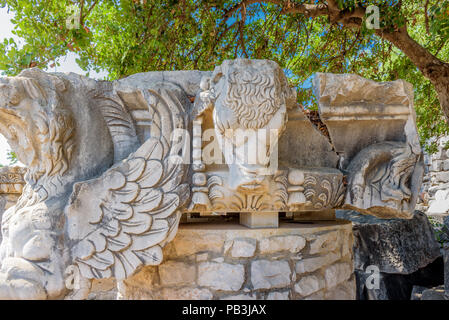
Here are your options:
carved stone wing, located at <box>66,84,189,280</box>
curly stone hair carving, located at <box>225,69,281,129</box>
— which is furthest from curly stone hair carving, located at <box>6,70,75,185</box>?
curly stone hair carving, located at <box>225,69,281,129</box>

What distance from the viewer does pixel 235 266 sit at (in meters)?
1.83

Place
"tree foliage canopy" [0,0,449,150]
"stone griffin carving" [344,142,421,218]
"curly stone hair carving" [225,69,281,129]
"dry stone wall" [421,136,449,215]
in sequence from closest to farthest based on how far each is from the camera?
"curly stone hair carving" [225,69,281,129], "stone griffin carving" [344,142,421,218], "tree foliage canopy" [0,0,449,150], "dry stone wall" [421,136,449,215]

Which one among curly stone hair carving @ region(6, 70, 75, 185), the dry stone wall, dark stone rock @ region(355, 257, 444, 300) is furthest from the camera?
the dry stone wall

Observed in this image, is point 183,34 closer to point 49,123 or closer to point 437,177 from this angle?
point 49,123

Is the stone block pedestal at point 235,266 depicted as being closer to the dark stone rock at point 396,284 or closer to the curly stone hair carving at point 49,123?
the curly stone hair carving at point 49,123

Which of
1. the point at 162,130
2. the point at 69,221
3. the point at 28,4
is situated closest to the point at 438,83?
the point at 162,130

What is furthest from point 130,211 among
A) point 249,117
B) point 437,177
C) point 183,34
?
point 437,177

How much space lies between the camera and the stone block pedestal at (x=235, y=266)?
5.98 feet

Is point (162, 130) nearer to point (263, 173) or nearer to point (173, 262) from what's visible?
point (263, 173)

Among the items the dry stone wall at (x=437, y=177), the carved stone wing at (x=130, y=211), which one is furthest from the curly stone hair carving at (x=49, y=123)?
the dry stone wall at (x=437, y=177)

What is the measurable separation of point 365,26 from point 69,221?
286 cm

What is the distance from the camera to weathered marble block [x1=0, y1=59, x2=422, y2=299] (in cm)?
162

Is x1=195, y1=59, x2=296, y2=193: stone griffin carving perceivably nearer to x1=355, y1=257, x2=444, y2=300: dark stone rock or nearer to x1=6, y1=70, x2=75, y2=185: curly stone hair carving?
x1=6, y1=70, x2=75, y2=185: curly stone hair carving

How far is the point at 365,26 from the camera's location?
9.64 feet
